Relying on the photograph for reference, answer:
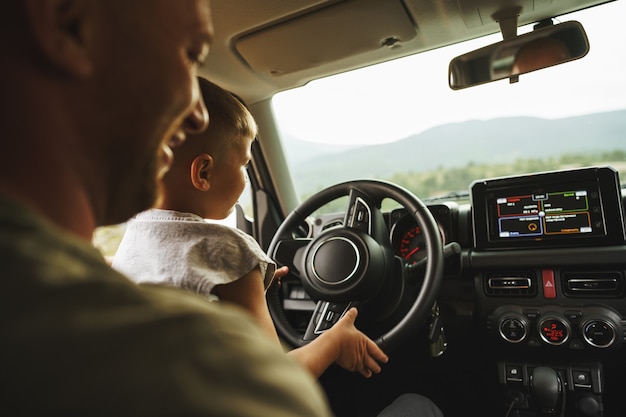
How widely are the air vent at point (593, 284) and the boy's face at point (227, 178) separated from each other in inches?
52.4

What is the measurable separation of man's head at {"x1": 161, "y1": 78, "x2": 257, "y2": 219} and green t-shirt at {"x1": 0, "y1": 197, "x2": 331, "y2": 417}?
85 cm

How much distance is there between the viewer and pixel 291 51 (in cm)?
208

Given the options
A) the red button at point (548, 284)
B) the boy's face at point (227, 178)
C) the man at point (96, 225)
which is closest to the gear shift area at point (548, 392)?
the red button at point (548, 284)

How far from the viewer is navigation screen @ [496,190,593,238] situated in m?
1.85

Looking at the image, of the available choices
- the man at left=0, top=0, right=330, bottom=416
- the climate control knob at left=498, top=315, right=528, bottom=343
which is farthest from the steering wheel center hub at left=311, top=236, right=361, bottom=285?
the man at left=0, top=0, right=330, bottom=416

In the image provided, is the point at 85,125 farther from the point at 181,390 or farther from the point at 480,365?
the point at 480,365

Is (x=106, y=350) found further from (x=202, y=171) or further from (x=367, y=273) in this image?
(x=367, y=273)

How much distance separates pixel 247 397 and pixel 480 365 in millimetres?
1941

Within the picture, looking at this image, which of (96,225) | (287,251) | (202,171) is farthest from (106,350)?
(287,251)

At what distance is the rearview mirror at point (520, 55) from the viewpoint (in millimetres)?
1693

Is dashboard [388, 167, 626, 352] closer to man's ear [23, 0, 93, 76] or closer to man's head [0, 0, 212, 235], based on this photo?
man's head [0, 0, 212, 235]

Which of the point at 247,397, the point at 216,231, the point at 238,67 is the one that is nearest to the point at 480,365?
the point at 216,231

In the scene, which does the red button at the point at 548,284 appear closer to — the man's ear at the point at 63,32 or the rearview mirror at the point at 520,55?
the rearview mirror at the point at 520,55

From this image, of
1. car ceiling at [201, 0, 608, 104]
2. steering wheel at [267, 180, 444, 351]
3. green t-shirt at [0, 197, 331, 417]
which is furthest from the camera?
car ceiling at [201, 0, 608, 104]
